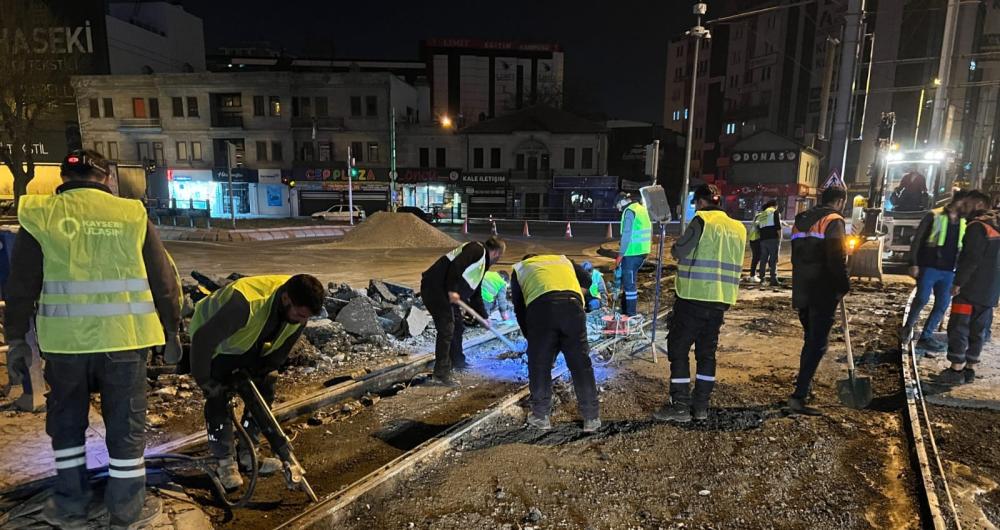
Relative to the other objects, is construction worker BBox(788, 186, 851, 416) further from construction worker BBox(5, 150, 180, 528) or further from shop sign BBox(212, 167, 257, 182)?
shop sign BBox(212, 167, 257, 182)

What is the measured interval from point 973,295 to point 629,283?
150 inches

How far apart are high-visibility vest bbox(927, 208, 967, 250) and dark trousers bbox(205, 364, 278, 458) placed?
6.93 meters

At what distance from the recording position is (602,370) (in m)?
5.96

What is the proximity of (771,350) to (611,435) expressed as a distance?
353 centimetres

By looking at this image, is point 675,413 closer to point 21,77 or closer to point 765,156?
point 21,77

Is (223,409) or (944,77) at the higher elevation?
(944,77)

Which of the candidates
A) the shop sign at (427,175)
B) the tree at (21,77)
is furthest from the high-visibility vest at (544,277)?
the shop sign at (427,175)

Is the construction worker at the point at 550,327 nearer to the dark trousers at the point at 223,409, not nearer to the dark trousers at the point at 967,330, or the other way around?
the dark trousers at the point at 223,409

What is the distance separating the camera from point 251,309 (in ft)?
10.1

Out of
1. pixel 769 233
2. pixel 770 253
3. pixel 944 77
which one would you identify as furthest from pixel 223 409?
pixel 944 77

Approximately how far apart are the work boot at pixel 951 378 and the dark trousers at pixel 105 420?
269 inches

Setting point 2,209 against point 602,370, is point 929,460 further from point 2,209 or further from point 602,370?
point 2,209

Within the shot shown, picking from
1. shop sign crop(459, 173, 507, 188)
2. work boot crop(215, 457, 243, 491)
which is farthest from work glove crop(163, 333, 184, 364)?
shop sign crop(459, 173, 507, 188)

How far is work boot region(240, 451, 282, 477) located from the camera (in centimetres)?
367
